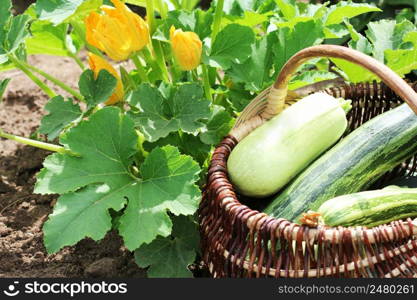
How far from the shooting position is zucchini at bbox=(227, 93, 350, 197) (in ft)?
7.31

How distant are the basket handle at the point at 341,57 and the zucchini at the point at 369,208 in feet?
1.04

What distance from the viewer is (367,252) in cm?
189

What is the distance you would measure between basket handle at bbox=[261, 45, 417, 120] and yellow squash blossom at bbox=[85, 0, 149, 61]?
49 cm

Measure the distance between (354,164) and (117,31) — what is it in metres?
0.90

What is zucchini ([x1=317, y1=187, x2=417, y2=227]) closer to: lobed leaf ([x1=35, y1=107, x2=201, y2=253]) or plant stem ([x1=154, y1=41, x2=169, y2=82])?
lobed leaf ([x1=35, y1=107, x2=201, y2=253])

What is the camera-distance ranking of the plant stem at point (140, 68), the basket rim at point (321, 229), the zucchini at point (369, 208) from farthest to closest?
the plant stem at point (140, 68) < the zucchini at point (369, 208) < the basket rim at point (321, 229)

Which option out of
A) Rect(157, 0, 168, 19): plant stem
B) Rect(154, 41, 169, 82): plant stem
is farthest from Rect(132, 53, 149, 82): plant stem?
Rect(157, 0, 168, 19): plant stem

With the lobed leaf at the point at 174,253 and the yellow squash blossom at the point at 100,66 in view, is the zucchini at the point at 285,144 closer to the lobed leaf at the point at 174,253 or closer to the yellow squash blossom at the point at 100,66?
the lobed leaf at the point at 174,253

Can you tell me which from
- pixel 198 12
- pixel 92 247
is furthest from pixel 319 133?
pixel 92 247

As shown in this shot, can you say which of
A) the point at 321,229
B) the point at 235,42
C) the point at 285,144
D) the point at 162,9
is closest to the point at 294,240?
the point at 321,229

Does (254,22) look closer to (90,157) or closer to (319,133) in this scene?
(319,133)

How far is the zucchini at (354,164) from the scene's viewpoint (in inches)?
87.6

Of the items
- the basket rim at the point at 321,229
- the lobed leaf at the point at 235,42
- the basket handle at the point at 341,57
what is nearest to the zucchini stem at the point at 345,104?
the basket handle at the point at 341,57

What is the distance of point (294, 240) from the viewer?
194cm
